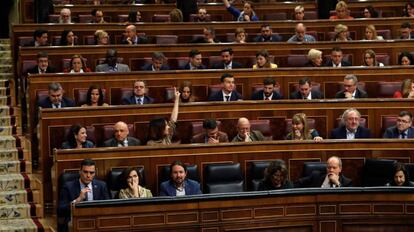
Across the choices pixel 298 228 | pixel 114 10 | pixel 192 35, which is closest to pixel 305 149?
pixel 298 228

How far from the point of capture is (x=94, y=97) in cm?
761

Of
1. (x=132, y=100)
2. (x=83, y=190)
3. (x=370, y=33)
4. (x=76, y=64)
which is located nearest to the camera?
(x=83, y=190)

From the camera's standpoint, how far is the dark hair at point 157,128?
272 inches

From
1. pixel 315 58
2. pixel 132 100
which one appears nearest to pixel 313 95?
pixel 315 58

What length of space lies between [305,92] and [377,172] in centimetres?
146

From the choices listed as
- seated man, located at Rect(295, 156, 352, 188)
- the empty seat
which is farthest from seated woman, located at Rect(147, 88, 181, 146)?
seated man, located at Rect(295, 156, 352, 188)

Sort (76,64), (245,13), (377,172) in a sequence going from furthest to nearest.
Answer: (245,13) → (76,64) → (377,172)

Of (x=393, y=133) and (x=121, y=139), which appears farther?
(x=393, y=133)

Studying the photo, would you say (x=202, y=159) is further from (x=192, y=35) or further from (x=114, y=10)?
(x=114, y=10)

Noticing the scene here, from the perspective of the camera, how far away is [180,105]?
24.4ft

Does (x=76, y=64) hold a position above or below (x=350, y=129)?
above

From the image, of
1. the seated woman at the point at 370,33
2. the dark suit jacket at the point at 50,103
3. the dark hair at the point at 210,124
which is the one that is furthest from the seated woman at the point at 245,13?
the dark hair at the point at 210,124

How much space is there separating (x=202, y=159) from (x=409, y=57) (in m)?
2.84

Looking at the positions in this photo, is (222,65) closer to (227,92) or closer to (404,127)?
(227,92)
